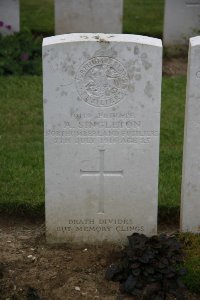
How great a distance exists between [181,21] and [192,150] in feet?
22.3

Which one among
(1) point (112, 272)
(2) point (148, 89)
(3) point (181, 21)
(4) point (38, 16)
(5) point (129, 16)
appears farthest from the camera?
(5) point (129, 16)

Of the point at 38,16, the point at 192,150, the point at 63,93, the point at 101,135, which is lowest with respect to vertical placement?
the point at 192,150

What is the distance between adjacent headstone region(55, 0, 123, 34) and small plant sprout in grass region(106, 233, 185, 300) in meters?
7.16

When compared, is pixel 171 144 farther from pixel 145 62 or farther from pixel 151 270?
pixel 151 270

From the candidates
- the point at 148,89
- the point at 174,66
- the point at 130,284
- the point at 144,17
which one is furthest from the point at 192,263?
the point at 144,17

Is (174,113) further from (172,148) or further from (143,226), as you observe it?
(143,226)

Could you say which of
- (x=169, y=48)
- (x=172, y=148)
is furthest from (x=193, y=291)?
(x=169, y=48)

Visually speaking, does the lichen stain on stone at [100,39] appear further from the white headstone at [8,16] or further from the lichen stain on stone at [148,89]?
the white headstone at [8,16]

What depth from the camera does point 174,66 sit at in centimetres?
1106

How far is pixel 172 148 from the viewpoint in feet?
24.0

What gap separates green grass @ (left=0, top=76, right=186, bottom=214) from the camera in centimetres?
612

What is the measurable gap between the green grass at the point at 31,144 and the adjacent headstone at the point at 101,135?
690 millimetres

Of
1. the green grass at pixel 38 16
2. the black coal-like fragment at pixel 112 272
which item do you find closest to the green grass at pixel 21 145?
the black coal-like fragment at pixel 112 272

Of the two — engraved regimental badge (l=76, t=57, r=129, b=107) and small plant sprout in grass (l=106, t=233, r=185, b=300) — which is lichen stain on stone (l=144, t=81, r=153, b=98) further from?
small plant sprout in grass (l=106, t=233, r=185, b=300)
